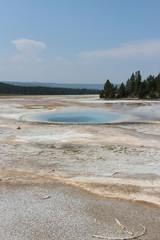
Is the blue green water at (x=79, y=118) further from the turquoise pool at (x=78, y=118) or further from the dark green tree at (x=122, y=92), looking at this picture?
the dark green tree at (x=122, y=92)

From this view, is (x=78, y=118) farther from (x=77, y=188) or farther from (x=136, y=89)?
(x=136, y=89)

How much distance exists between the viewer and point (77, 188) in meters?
5.88

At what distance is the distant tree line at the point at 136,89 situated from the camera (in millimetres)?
53594

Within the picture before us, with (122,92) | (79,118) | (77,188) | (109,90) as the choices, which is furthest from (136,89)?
(77,188)

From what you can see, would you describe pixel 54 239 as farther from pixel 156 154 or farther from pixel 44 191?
pixel 156 154

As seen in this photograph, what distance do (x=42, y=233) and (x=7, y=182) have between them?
267 cm

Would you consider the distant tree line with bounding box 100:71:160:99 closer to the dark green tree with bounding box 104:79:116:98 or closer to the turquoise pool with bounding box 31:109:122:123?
the dark green tree with bounding box 104:79:116:98

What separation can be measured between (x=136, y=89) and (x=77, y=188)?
54783 mm

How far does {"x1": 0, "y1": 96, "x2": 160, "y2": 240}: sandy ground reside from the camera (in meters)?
4.21

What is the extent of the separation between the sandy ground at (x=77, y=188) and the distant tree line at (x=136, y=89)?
4509cm

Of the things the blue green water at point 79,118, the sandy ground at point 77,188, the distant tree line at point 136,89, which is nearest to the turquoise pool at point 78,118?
the blue green water at point 79,118

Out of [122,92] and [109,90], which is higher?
[109,90]

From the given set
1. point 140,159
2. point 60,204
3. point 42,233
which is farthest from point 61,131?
point 42,233

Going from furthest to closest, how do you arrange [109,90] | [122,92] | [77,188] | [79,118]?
1. [122,92]
2. [109,90]
3. [79,118]
4. [77,188]
